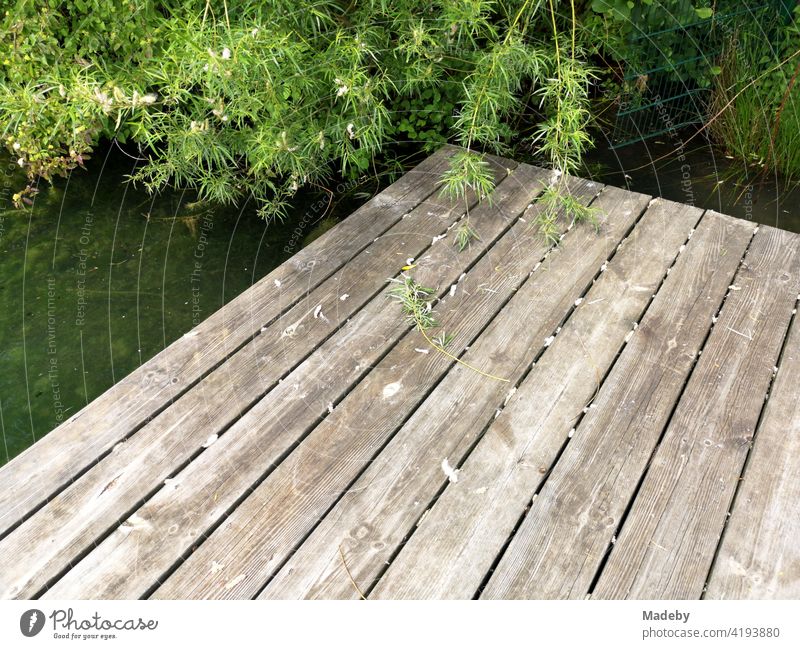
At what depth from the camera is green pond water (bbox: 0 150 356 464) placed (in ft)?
9.00

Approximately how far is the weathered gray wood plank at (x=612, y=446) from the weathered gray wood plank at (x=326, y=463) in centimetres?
31

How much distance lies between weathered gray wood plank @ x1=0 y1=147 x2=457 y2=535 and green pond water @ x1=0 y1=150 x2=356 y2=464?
0.90 meters

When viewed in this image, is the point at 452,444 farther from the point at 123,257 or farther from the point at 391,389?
the point at 123,257

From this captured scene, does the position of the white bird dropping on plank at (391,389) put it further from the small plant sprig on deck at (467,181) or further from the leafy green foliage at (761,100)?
the leafy green foliage at (761,100)

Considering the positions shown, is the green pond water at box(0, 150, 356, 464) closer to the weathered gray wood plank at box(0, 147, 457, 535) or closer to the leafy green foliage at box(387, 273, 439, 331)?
the weathered gray wood plank at box(0, 147, 457, 535)

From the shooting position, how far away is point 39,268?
3266mm

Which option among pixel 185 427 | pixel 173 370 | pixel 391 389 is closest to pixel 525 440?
pixel 391 389

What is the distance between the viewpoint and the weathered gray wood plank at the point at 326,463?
1.46 meters

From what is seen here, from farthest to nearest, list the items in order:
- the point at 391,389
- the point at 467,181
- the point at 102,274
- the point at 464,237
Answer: the point at 102,274
the point at 467,181
the point at 464,237
the point at 391,389

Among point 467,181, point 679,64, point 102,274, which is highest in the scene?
point 679,64

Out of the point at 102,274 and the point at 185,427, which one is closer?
the point at 185,427

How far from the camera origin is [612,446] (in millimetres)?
1720

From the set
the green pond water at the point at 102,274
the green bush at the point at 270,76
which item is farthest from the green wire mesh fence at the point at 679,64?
the green pond water at the point at 102,274

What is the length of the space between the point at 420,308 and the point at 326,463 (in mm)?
625
